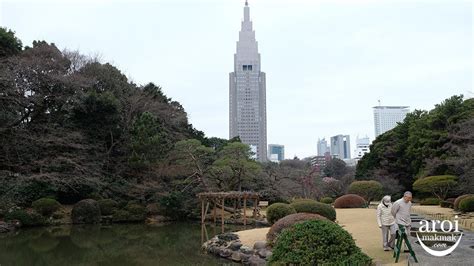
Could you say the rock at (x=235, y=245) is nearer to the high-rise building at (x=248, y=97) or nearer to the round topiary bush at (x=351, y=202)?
the round topiary bush at (x=351, y=202)

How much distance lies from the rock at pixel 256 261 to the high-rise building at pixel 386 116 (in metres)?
89.3

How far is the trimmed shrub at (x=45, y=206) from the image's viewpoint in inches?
838

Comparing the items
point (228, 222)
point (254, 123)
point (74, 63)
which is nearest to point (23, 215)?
point (228, 222)

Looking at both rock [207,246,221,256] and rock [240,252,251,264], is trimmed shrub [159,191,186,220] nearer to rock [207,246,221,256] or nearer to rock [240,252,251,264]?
rock [207,246,221,256]

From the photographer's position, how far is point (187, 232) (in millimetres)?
18203

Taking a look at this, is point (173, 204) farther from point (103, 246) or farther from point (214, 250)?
point (214, 250)

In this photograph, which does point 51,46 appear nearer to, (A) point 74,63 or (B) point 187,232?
(A) point 74,63

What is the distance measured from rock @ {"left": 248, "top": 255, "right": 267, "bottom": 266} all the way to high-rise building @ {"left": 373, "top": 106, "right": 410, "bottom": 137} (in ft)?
293

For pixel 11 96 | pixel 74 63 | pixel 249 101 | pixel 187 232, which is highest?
pixel 249 101

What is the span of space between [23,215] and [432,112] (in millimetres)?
25437

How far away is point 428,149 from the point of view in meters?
27.2

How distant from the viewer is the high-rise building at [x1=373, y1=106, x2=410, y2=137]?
94.6 m

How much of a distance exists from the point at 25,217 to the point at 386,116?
8730 cm

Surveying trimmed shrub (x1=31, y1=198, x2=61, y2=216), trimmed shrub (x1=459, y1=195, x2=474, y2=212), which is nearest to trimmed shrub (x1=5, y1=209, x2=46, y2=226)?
trimmed shrub (x1=31, y1=198, x2=61, y2=216)
